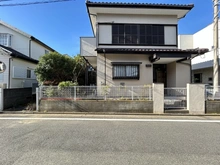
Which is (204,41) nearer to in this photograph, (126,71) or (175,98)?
(126,71)

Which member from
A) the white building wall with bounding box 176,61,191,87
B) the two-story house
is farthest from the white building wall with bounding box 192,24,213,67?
→ the two-story house

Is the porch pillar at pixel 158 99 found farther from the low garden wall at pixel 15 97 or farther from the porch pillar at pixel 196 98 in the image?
the low garden wall at pixel 15 97

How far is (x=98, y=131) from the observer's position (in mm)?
5430

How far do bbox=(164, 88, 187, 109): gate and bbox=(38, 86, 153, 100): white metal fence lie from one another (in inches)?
46.0

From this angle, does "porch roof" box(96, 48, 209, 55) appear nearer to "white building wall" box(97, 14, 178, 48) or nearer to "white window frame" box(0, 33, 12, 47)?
"white building wall" box(97, 14, 178, 48)

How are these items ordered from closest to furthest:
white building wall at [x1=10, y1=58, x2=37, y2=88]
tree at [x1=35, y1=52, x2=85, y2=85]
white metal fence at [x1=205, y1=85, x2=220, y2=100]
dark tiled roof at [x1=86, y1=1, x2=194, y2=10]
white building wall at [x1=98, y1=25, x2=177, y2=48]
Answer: white metal fence at [x1=205, y1=85, x2=220, y2=100] < dark tiled roof at [x1=86, y1=1, x2=194, y2=10] < white building wall at [x1=98, y1=25, x2=177, y2=48] < tree at [x1=35, y1=52, x2=85, y2=85] < white building wall at [x1=10, y1=58, x2=37, y2=88]

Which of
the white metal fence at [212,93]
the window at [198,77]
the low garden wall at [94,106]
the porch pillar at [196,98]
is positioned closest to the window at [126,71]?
the low garden wall at [94,106]

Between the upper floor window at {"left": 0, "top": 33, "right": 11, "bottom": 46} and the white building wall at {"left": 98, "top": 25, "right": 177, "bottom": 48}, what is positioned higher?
the upper floor window at {"left": 0, "top": 33, "right": 11, "bottom": 46}

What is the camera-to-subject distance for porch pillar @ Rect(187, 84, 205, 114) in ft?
27.4

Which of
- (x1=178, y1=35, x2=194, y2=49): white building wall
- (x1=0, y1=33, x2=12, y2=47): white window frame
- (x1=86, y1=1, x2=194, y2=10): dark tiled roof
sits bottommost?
(x1=0, y1=33, x2=12, y2=47): white window frame

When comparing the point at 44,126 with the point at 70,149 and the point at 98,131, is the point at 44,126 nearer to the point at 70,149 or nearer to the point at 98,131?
the point at 98,131

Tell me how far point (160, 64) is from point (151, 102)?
17.8ft

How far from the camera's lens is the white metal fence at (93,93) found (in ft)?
28.6

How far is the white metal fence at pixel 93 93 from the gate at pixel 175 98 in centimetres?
117
